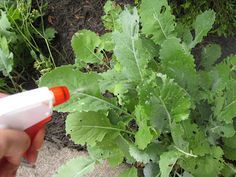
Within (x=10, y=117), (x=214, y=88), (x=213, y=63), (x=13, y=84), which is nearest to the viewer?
(x=10, y=117)

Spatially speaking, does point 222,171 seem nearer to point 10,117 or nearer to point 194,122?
point 194,122

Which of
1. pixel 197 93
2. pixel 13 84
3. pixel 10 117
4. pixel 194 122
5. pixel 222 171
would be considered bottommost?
pixel 13 84

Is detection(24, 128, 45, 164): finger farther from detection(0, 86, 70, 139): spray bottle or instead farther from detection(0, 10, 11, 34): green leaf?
detection(0, 10, 11, 34): green leaf

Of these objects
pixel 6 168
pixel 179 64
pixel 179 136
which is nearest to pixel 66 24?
pixel 179 64

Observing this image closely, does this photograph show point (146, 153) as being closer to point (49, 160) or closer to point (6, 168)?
point (49, 160)

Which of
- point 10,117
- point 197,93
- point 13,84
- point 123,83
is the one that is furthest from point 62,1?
point 10,117

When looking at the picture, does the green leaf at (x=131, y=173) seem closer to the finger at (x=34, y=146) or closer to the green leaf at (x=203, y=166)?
the green leaf at (x=203, y=166)
